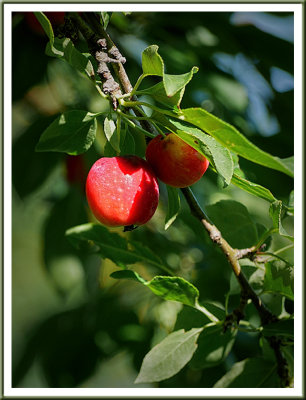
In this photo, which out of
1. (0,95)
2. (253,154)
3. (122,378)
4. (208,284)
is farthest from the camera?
(122,378)

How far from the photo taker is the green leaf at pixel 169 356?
916mm

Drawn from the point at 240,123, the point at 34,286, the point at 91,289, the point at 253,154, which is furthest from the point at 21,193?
the point at 34,286

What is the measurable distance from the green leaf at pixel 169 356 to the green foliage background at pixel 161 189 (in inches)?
16.0

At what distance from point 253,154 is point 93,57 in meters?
0.30

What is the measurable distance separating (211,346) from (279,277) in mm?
183

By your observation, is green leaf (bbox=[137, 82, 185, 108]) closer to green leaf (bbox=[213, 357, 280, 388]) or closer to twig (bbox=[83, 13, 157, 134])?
twig (bbox=[83, 13, 157, 134])

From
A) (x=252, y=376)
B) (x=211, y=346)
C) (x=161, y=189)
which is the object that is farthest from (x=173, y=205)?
(x=161, y=189)

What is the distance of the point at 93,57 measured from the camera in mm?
840

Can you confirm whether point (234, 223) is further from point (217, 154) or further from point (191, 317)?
point (217, 154)

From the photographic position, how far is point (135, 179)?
78 cm

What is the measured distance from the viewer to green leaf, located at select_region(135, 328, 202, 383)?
36.1 inches

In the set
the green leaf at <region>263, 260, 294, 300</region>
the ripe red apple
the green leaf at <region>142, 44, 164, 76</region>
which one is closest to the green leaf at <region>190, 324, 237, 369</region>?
the green leaf at <region>263, 260, 294, 300</region>

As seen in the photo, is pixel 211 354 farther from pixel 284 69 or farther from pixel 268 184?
pixel 284 69

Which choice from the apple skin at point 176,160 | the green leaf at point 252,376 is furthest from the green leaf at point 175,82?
the green leaf at point 252,376
